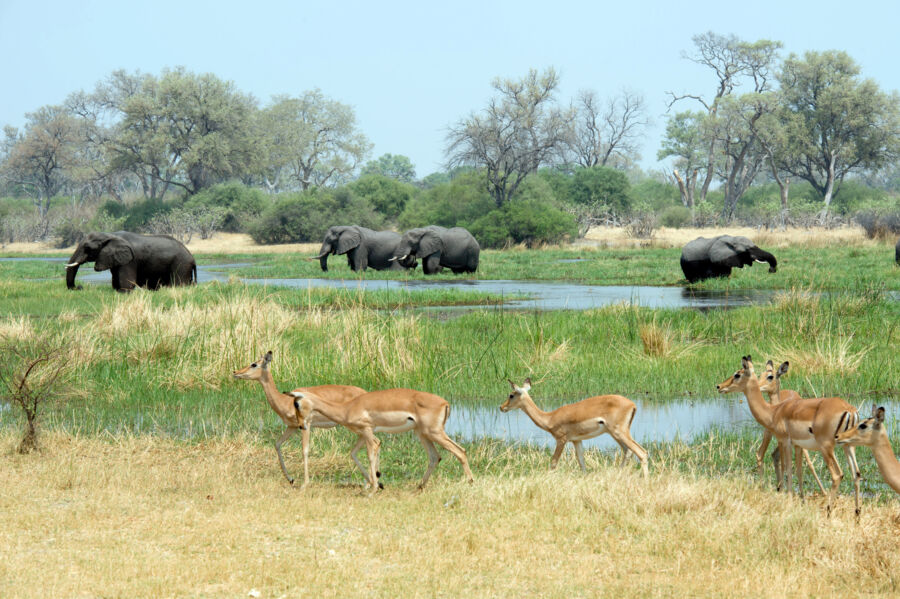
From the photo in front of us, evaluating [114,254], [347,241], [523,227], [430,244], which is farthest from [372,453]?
[523,227]

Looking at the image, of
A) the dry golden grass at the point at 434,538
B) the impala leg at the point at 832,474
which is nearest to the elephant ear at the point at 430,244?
the dry golden grass at the point at 434,538

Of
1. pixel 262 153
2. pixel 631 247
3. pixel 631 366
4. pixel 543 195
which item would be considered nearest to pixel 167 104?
pixel 262 153

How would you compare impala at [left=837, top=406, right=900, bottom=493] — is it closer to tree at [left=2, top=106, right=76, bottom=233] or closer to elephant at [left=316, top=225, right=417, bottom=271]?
elephant at [left=316, top=225, right=417, bottom=271]

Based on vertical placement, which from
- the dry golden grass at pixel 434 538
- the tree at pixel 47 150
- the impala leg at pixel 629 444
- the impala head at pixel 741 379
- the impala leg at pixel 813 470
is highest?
the tree at pixel 47 150

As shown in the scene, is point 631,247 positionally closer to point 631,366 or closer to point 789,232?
point 789,232

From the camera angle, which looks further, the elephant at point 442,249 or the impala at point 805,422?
the elephant at point 442,249

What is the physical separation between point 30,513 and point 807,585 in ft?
16.7

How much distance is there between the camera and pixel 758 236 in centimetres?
4231

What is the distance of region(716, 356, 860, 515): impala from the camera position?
21.2 ft

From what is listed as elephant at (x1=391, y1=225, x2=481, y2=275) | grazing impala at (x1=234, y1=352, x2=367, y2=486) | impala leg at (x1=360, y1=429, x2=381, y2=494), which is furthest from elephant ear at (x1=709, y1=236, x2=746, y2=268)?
impala leg at (x1=360, y1=429, x2=381, y2=494)

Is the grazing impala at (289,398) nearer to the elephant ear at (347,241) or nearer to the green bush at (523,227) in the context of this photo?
the elephant ear at (347,241)

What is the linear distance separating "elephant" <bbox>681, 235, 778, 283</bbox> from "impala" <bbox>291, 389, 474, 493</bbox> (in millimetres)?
20869

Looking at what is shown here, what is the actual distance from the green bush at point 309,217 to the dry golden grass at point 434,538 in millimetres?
47871

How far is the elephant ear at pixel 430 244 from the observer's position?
33.0 metres
